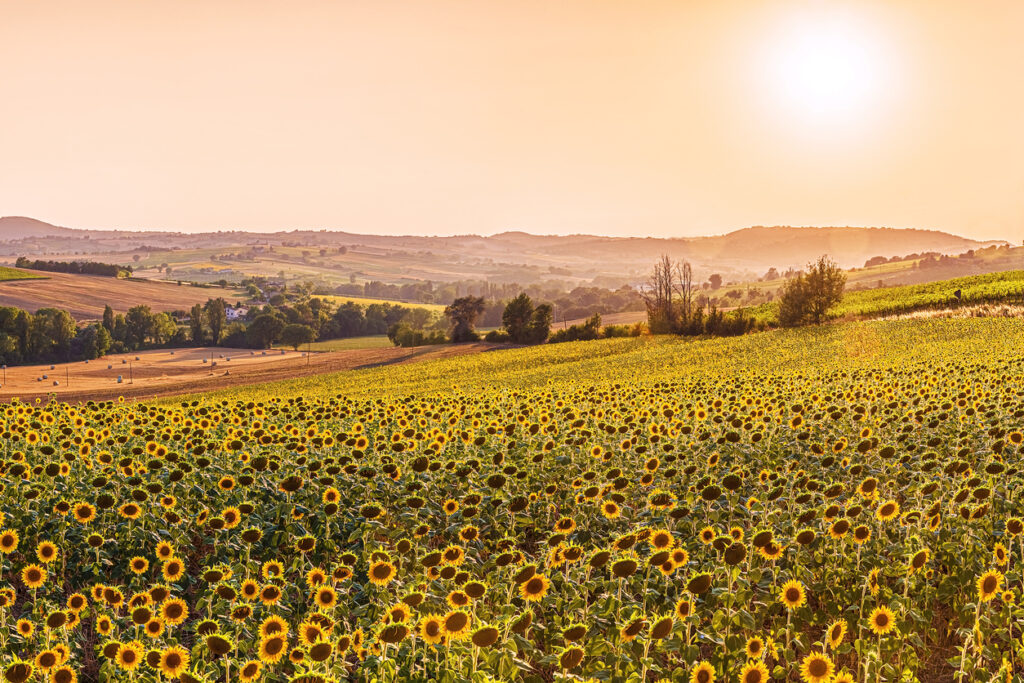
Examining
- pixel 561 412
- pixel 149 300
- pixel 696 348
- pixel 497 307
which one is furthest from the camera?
pixel 497 307

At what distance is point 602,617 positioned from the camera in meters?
5.39

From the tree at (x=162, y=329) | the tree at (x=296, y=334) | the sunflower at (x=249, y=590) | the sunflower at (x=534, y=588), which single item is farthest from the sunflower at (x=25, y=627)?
the tree at (x=162, y=329)

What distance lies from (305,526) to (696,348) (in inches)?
1433

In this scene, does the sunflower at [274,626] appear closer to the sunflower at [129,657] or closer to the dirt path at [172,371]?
the sunflower at [129,657]

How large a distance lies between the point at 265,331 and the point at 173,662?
114 m

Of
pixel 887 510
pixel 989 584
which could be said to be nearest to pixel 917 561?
pixel 989 584

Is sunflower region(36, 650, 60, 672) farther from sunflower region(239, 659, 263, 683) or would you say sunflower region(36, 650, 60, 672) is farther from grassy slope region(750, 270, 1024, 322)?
grassy slope region(750, 270, 1024, 322)

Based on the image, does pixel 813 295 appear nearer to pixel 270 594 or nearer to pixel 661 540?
pixel 661 540

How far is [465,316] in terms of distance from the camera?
7712cm

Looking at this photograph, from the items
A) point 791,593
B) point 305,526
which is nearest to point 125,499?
point 305,526

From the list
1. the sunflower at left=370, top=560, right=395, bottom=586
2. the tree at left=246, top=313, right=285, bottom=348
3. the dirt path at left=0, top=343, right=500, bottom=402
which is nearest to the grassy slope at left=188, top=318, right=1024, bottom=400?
the dirt path at left=0, top=343, right=500, bottom=402

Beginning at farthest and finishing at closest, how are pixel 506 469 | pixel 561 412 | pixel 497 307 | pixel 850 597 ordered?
pixel 497 307 → pixel 561 412 → pixel 506 469 → pixel 850 597

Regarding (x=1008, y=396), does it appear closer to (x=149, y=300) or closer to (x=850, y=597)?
(x=850, y=597)

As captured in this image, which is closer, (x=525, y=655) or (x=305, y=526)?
(x=525, y=655)
